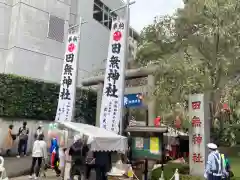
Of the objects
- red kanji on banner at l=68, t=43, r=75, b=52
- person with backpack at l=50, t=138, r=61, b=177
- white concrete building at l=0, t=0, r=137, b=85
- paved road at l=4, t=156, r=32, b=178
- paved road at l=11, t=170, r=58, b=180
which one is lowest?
paved road at l=11, t=170, r=58, b=180

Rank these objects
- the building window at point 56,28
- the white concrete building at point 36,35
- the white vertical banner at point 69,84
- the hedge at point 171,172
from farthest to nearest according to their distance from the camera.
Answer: the building window at point 56,28 → the white concrete building at point 36,35 → the white vertical banner at point 69,84 → the hedge at point 171,172

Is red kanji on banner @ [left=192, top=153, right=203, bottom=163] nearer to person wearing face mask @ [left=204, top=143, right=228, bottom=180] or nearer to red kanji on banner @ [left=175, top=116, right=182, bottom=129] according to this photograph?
person wearing face mask @ [left=204, top=143, right=228, bottom=180]

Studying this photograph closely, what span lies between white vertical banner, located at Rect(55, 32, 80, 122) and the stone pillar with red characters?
5975mm

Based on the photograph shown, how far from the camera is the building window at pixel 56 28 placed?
19766 mm

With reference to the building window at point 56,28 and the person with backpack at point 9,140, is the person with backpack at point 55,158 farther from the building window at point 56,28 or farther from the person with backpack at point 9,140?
the building window at point 56,28

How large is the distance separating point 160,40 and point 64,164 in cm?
766

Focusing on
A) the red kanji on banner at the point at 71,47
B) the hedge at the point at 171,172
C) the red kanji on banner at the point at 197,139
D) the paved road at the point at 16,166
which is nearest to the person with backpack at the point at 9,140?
the paved road at the point at 16,166

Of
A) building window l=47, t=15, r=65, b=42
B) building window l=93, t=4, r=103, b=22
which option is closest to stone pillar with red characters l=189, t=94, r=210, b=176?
building window l=47, t=15, r=65, b=42

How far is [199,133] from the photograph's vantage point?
9977 mm

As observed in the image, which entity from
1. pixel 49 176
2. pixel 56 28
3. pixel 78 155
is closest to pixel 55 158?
pixel 49 176

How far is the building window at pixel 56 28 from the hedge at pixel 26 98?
4.01 metres

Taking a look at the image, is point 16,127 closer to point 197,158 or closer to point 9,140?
point 9,140

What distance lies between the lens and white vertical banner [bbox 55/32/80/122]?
13844mm

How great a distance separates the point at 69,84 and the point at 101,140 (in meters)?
5.60
